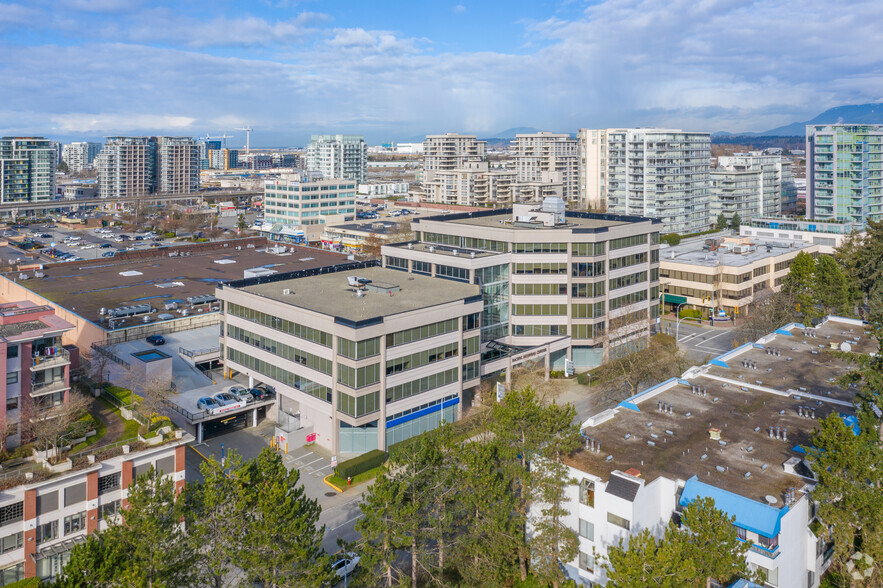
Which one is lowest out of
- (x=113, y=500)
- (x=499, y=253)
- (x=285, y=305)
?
(x=113, y=500)

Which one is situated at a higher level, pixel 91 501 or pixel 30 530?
pixel 91 501

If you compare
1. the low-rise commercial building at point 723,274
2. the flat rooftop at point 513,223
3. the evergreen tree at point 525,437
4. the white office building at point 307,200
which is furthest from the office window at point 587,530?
the white office building at point 307,200

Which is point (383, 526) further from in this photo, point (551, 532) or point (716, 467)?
point (716, 467)

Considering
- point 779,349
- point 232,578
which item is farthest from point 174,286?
point 779,349

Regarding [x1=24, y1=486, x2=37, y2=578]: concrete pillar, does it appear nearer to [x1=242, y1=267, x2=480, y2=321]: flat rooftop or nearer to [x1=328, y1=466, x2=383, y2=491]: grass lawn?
[x1=328, y1=466, x2=383, y2=491]: grass lawn

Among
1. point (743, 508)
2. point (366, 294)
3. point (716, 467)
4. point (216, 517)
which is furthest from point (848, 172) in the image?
point (216, 517)

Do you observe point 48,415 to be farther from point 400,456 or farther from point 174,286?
point 174,286

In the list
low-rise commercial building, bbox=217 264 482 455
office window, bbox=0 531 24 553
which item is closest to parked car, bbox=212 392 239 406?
low-rise commercial building, bbox=217 264 482 455

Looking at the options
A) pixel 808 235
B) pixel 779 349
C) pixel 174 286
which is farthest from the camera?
pixel 808 235
